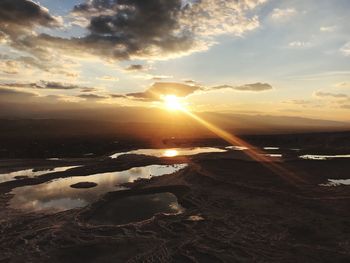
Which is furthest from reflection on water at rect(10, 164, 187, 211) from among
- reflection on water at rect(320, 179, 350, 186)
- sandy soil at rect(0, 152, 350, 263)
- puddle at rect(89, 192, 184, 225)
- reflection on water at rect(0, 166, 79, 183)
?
reflection on water at rect(320, 179, 350, 186)

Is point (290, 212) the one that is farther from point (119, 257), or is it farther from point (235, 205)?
point (119, 257)

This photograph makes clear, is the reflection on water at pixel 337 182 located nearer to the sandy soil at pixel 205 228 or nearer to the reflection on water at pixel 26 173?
the sandy soil at pixel 205 228

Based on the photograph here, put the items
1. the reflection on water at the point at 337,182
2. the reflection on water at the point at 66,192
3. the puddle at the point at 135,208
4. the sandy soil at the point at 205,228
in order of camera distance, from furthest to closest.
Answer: the reflection on water at the point at 337,182 < the reflection on water at the point at 66,192 < the puddle at the point at 135,208 < the sandy soil at the point at 205,228

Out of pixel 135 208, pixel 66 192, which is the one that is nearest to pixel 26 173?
pixel 66 192

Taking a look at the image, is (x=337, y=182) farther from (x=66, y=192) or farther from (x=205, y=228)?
(x=66, y=192)

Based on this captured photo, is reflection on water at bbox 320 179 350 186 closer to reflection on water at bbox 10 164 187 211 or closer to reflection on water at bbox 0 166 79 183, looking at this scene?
reflection on water at bbox 10 164 187 211

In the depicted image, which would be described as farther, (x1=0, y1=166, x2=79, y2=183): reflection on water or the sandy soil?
(x1=0, y1=166, x2=79, y2=183): reflection on water

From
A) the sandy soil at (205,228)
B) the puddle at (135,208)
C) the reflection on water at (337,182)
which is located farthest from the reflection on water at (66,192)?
the reflection on water at (337,182)
